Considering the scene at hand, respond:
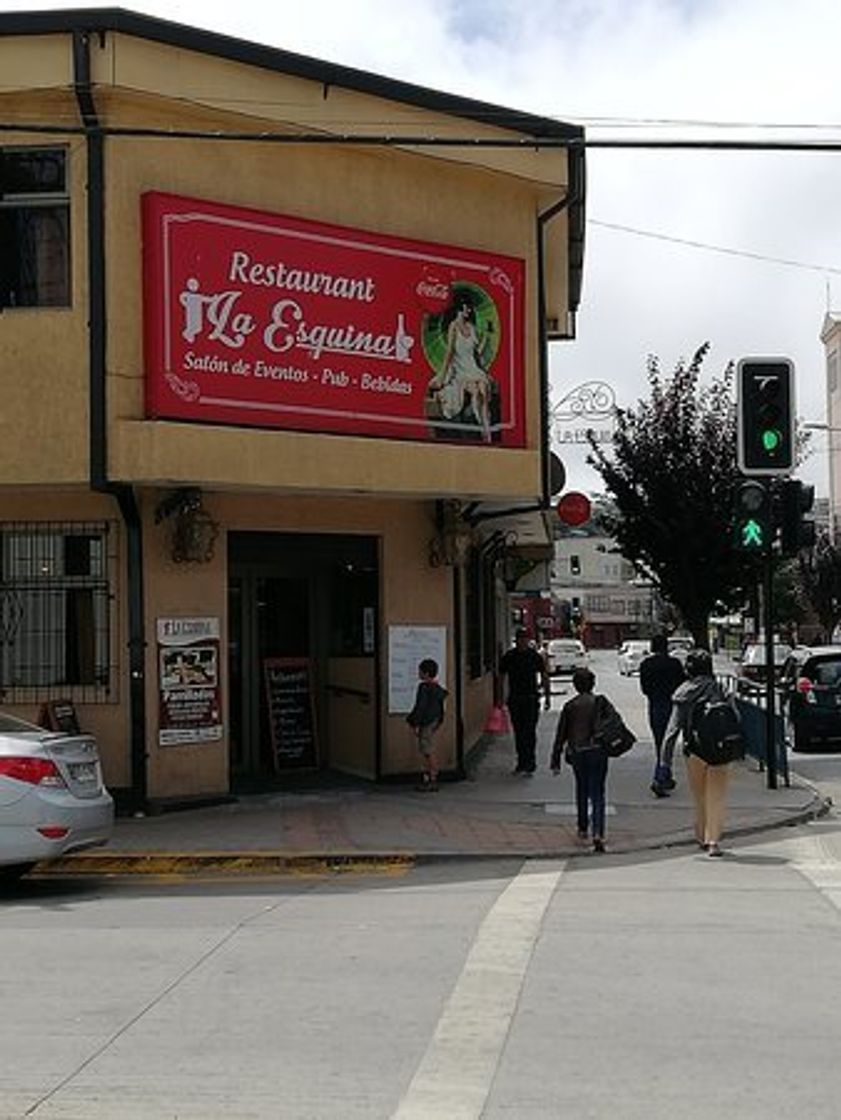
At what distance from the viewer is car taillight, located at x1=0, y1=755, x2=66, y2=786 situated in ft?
38.2

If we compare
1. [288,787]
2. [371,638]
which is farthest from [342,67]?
[288,787]

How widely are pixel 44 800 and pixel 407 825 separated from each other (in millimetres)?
4302

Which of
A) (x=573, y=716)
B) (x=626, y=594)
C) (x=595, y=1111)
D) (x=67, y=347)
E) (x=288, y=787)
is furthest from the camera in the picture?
(x=626, y=594)

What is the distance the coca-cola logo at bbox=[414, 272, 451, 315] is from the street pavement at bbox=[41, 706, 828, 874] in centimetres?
516

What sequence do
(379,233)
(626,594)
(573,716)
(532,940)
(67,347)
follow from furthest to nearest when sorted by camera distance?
(626,594), (379,233), (67,347), (573,716), (532,940)

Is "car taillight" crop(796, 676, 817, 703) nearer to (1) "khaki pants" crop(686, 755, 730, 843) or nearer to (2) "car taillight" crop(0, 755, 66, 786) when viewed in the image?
(1) "khaki pants" crop(686, 755, 730, 843)

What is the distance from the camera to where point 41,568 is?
15992 millimetres

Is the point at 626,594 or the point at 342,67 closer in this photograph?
the point at 342,67

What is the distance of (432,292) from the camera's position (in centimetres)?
1702

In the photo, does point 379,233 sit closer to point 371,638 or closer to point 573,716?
point 371,638

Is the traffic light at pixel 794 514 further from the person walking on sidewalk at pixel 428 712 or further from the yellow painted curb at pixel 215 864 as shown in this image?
the yellow painted curb at pixel 215 864

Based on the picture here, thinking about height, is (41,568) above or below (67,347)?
below

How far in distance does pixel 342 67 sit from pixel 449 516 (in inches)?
192

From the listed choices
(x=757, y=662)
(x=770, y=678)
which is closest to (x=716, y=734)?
(x=770, y=678)
